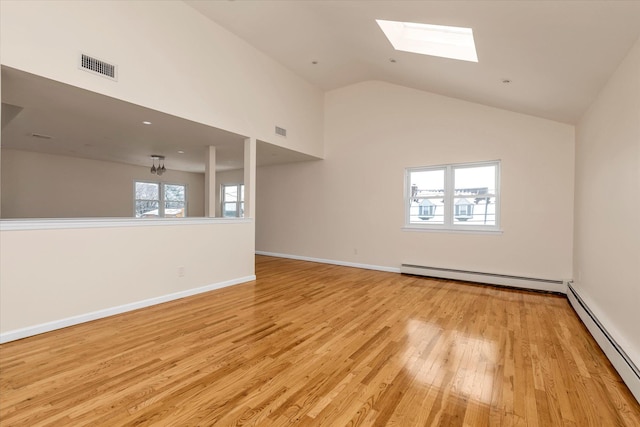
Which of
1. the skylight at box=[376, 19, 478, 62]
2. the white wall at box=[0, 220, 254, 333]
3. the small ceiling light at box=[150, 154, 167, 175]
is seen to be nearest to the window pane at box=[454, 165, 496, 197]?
the skylight at box=[376, 19, 478, 62]

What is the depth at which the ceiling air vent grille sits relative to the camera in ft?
9.64

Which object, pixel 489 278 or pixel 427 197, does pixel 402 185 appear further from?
pixel 489 278

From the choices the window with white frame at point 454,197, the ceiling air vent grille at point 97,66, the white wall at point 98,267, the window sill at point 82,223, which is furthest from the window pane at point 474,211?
the ceiling air vent grille at point 97,66

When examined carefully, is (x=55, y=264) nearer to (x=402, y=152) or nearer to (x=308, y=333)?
(x=308, y=333)

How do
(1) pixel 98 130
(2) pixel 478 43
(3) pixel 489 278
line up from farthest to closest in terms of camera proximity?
(3) pixel 489 278
(1) pixel 98 130
(2) pixel 478 43

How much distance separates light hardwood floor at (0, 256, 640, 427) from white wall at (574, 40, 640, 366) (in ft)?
1.26

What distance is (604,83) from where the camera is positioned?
2891 millimetres

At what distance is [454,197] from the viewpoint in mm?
5414

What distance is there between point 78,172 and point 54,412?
7.57 m

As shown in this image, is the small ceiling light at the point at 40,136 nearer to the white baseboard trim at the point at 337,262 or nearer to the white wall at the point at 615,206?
the white baseboard trim at the point at 337,262

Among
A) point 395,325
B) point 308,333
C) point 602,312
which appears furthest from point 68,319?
point 602,312

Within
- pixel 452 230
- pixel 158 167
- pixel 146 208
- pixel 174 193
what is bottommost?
pixel 452 230

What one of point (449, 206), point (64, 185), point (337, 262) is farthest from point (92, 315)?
point (64, 185)

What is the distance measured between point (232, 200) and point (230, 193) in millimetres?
237
